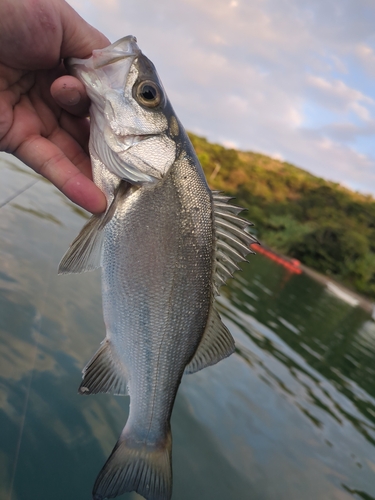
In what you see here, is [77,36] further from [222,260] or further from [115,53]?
[222,260]

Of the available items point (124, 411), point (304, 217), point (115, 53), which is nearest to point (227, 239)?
point (115, 53)

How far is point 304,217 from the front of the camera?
60469mm

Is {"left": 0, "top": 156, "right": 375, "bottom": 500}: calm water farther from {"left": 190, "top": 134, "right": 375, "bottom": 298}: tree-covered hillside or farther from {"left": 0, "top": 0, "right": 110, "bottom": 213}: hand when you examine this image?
{"left": 190, "top": 134, "right": 375, "bottom": 298}: tree-covered hillside

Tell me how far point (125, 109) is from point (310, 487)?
4.62m

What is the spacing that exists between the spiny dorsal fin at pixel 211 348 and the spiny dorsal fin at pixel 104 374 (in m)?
0.36

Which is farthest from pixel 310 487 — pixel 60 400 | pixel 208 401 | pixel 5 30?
pixel 5 30

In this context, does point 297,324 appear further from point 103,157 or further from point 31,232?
point 103,157

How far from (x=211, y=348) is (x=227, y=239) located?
0.60 metres

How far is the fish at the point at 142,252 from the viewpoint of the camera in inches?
74.8

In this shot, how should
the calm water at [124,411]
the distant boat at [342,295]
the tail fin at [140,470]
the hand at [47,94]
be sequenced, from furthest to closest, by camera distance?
the distant boat at [342,295], the calm water at [124,411], the hand at [47,94], the tail fin at [140,470]

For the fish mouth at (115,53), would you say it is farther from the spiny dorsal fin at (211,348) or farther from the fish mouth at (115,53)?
the spiny dorsal fin at (211,348)

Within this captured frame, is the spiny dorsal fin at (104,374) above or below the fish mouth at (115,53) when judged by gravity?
below

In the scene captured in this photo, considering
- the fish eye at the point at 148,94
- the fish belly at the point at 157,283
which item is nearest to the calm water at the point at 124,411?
the fish belly at the point at 157,283

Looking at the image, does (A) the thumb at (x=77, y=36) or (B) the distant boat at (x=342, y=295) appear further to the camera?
(B) the distant boat at (x=342, y=295)
